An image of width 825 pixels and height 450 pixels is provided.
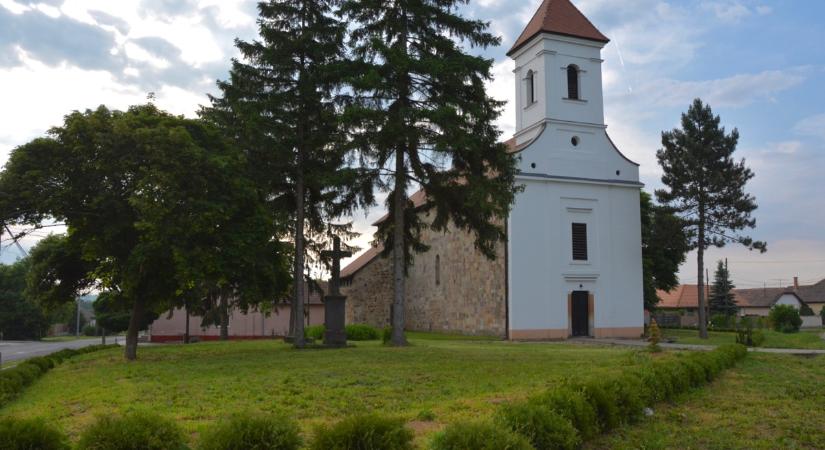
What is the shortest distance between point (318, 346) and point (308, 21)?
11.6 meters

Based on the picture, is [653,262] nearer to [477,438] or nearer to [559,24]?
[559,24]

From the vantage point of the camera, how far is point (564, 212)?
30.8 metres

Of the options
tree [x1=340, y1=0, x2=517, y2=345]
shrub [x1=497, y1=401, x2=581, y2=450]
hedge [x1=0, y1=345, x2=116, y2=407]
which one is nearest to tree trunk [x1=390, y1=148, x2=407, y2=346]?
tree [x1=340, y1=0, x2=517, y2=345]

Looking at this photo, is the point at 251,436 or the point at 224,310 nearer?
the point at 251,436

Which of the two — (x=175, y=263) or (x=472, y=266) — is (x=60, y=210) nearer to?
(x=175, y=263)

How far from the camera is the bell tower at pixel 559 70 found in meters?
31.0

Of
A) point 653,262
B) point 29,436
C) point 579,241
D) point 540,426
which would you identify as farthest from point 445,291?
point 29,436

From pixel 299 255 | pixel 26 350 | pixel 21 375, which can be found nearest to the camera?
pixel 21 375

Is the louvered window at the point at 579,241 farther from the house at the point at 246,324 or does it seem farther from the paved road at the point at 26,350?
the paved road at the point at 26,350

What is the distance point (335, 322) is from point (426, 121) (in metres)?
8.27

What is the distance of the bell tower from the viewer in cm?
3103

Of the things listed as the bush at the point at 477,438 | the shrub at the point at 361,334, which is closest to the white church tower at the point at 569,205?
the shrub at the point at 361,334

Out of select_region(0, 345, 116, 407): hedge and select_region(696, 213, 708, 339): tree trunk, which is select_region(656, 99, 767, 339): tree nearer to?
select_region(696, 213, 708, 339): tree trunk

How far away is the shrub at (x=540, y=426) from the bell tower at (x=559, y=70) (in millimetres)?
25651
